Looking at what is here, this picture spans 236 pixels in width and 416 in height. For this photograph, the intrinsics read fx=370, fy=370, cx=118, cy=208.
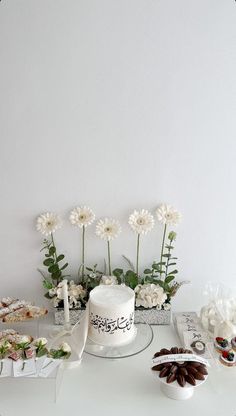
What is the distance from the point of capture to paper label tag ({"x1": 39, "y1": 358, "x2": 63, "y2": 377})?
78 centimetres

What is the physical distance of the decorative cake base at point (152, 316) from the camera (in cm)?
103

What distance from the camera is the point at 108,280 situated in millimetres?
1014

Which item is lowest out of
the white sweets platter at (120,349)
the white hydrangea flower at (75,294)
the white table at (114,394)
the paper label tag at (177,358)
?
the white table at (114,394)

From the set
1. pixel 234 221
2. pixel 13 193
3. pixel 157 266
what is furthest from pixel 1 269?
pixel 234 221

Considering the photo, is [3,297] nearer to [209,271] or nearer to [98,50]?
[209,271]

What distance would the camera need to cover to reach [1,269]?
1.08m

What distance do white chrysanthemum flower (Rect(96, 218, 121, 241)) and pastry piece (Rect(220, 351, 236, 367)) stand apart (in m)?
0.41

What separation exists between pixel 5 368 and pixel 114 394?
9.6 inches

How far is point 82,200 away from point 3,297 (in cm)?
→ 38

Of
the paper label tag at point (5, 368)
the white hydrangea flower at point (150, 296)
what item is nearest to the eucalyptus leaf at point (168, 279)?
the white hydrangea flower at point (150, 296)

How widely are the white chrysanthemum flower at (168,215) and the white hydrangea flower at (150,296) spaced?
0.18 metres

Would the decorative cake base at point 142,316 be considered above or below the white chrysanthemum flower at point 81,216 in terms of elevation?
below

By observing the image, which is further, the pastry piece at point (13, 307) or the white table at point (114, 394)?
the pastry piece at point (13, 307)

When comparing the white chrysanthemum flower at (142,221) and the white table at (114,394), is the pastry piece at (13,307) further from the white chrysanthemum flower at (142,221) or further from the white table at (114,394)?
the white chrysanthemum flower at (142,221)
